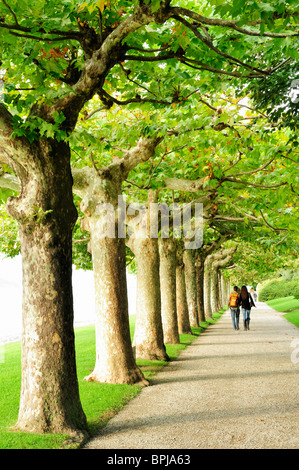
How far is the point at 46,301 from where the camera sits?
6.45 m

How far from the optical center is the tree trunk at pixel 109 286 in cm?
1002

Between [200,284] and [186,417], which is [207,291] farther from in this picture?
[186,417]

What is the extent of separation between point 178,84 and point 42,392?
18.2 feet

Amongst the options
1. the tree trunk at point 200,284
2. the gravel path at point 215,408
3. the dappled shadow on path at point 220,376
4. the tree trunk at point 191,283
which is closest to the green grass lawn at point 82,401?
the gravel path at point 215,408

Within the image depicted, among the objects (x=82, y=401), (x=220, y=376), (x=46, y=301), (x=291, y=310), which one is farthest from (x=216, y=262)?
(x=46, y=301)

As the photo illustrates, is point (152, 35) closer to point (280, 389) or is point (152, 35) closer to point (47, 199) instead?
point (47, 199)

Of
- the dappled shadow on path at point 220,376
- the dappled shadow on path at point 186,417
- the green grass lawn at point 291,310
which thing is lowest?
the green grass lawn at point 291,310

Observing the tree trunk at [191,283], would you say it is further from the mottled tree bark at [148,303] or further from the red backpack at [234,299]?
the mottled tree bark at [148,303]

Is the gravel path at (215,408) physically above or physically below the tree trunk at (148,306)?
below

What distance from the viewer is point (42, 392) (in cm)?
632

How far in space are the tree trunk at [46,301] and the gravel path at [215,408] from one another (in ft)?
2.32

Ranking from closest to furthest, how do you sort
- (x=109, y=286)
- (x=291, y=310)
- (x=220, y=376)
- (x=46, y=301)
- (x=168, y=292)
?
(x=46, y=301) < (x=109, y=286) < (x=220, y=376) < (x=168, y=292) < (x=291, y=310)

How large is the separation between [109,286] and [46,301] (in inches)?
146

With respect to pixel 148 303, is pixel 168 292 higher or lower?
higher
